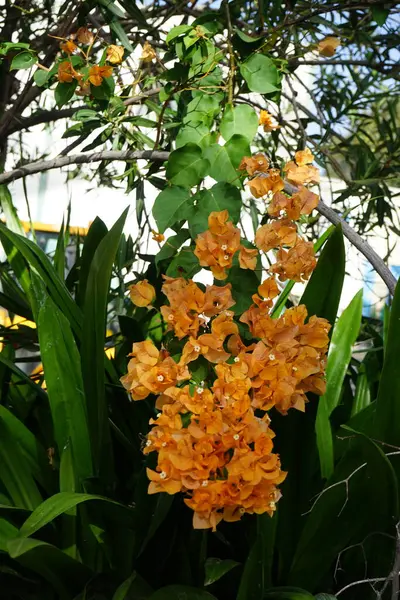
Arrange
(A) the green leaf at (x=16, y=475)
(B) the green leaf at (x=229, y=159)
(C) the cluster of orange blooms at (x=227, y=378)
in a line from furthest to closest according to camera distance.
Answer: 1. (A) the green leaf at (x=16, y=475)
2. (B) the green leaf at (x=229, y=159)
3. (C) the cluster of orange blooms at (x=227, y=378)

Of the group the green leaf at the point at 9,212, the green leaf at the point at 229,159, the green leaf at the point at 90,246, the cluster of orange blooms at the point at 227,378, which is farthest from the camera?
the green leaf at the point at 9,212

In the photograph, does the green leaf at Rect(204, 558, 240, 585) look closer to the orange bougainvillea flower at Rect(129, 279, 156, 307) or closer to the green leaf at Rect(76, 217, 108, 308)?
the orange bougainvillea flower at Rect(129, 279, 156, 307)

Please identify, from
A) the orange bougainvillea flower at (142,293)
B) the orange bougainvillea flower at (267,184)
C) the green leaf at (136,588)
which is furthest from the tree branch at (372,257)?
the green leaf at (136,588)

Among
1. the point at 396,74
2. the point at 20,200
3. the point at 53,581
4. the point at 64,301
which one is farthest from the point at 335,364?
the point at 20,200

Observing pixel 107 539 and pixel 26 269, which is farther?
pixel 26 269

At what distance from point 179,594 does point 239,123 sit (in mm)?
533

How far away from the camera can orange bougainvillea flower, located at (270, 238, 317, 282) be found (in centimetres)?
71

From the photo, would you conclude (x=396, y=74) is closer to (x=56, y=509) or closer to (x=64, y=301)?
(x=64, y=301)

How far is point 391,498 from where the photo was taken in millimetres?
810

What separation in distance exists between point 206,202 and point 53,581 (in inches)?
19.0

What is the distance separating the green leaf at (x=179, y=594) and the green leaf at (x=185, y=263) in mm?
337

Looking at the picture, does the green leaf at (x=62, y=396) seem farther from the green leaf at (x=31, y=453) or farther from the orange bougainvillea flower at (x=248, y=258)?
the orange bougainvillea flower at (x=248, y=258)

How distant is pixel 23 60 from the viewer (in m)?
1.02

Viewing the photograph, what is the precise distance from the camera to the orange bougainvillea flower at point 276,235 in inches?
28.1
